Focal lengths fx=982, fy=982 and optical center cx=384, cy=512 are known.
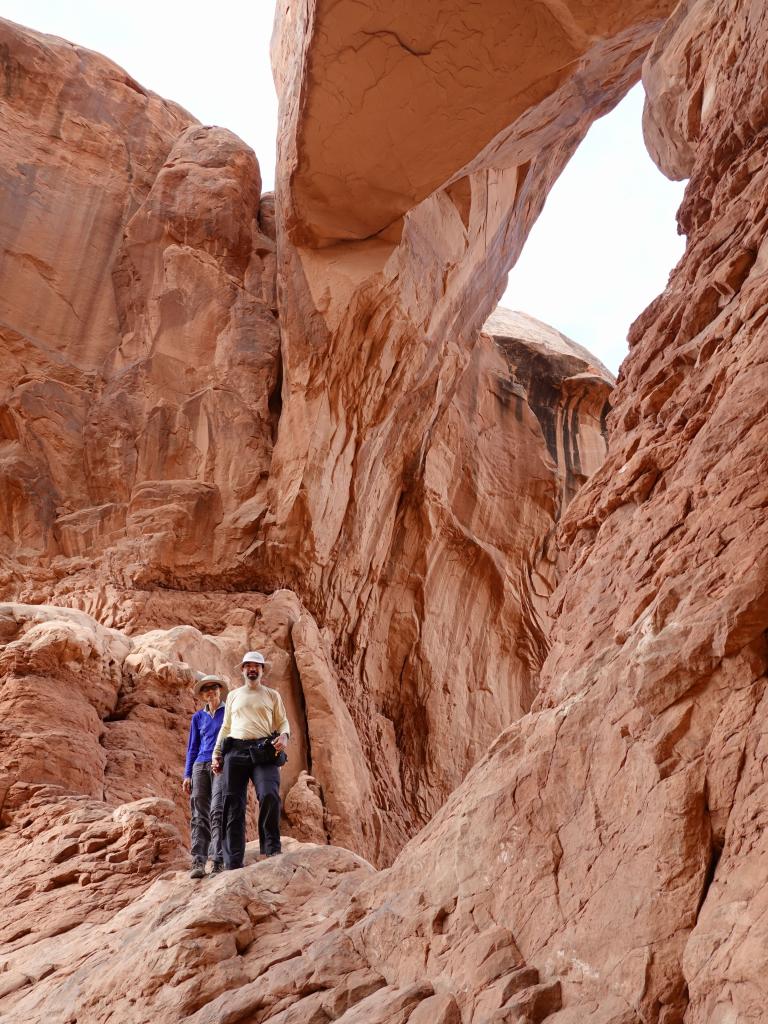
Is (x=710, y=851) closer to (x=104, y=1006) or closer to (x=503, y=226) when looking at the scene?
(x=104, y=1006)

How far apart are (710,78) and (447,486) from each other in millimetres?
10680

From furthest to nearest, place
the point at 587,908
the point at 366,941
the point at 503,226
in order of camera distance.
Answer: the point at 503,226 < the point at 366,941 < the point at 587,908

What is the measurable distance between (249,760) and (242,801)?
31 centimetres

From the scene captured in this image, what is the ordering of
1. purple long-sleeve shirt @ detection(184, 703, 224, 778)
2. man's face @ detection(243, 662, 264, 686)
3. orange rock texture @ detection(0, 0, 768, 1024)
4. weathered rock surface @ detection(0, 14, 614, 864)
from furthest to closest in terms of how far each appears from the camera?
weathered rock surface @ detection(0, 14, 614, 864)
purple long-sleeve shirt @ detection(184, 703, 224, 778)
man's face @ detection(243, 662, 264, 686)
orange rock texture @ detection(0, 0, 768, 1024)

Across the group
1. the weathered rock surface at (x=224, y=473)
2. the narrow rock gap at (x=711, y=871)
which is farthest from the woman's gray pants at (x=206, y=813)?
the narrow rock gap at (x=711, y=871)

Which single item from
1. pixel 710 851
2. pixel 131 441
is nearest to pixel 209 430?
pixel 131 441

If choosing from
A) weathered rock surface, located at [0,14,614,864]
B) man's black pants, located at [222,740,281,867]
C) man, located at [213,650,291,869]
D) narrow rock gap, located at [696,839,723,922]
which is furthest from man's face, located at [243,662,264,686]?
narrow rock gap, located at [696,839,723,922]

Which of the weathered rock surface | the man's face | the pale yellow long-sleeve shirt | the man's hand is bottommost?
the man's hand

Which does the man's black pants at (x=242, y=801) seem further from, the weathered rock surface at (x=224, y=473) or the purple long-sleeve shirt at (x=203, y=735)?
the weathered rock surface at (x=224, y=473)

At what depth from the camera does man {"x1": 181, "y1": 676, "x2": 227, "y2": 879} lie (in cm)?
738

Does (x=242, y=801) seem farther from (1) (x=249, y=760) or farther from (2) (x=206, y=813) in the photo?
(2) (x=206, y=813)

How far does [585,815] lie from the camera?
469 cm

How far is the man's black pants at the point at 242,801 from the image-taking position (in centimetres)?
732

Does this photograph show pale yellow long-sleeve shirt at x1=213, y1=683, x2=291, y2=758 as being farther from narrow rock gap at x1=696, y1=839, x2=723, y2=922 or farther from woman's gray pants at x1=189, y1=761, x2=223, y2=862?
narrow rock gap at x1=696, y1=839, x2=723, y2=922
